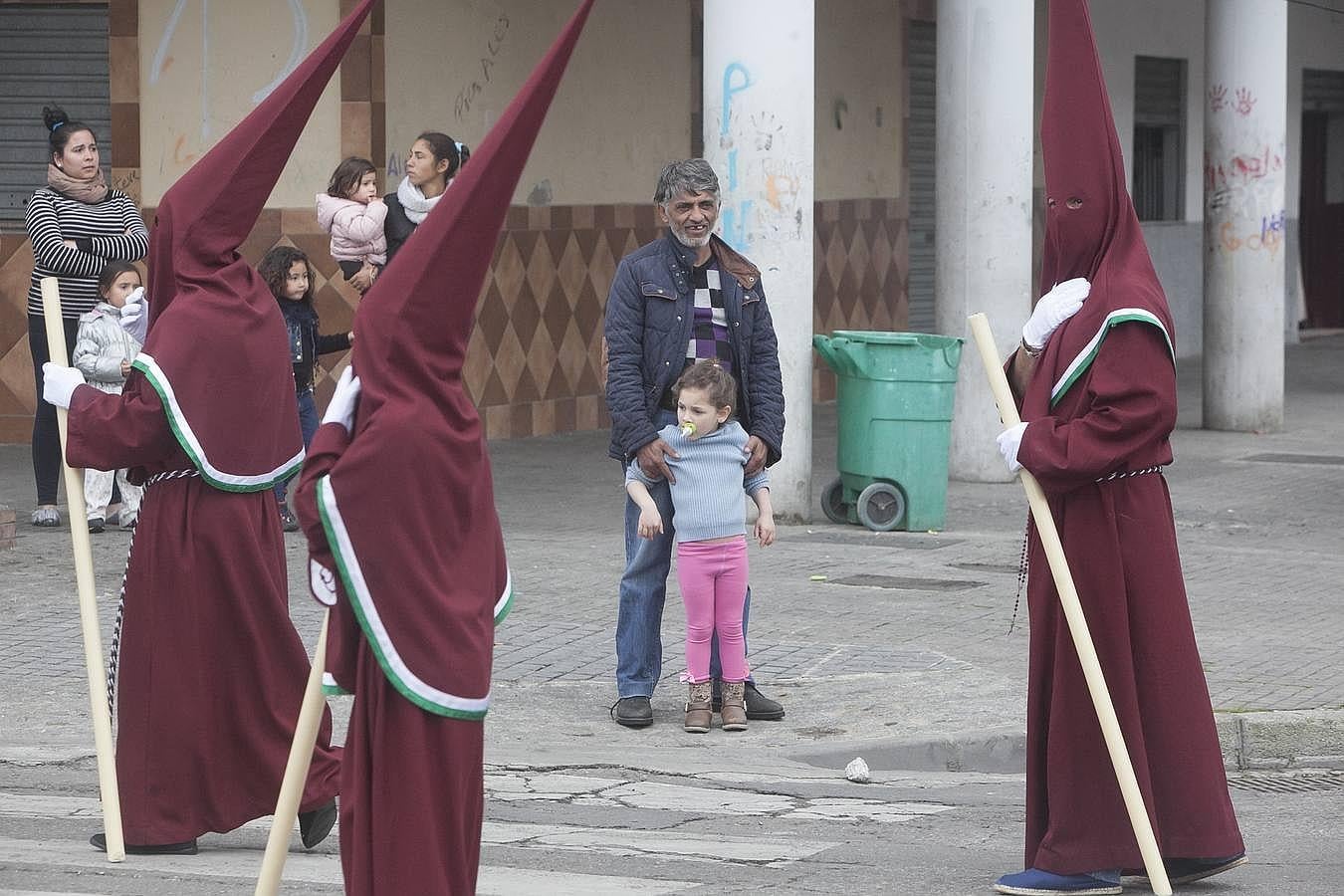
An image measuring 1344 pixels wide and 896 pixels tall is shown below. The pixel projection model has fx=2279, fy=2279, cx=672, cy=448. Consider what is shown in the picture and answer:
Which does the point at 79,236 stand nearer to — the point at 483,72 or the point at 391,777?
the point at 483,72

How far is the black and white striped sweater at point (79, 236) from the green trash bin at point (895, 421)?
3.77 meters

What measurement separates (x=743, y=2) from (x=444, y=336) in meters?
8.19

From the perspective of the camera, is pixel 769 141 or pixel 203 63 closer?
pixel 769 141

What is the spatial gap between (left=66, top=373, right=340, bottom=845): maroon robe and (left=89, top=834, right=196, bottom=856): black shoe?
1.0 inches

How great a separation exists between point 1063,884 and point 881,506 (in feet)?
21.9

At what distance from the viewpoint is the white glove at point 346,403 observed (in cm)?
470

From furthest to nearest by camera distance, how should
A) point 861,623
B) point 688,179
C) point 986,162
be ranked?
point 986,162 → point 861,623 → point 688,179

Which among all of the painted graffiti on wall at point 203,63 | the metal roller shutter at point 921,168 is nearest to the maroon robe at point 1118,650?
the painted graffiti on wall at point 203,63

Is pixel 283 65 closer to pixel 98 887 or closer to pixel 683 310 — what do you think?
pixel 683 310

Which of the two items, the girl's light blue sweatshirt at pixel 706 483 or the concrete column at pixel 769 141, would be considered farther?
the concrete column at pixel 769 141

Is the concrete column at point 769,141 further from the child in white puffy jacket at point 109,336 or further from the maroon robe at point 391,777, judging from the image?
the maroon robe at point 391,777

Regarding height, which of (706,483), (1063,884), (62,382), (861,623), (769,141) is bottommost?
(1063,884)

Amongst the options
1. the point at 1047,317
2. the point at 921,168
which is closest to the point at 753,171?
the point at 1047,317

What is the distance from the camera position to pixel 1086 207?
A: 5.95 m
